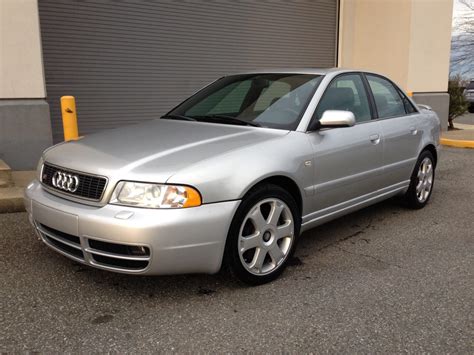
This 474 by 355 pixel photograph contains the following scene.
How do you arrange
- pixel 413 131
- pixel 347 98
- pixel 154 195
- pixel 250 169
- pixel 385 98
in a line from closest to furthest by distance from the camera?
pixel 154 195 < pixel 250 169 < pixel 347 98 < pixel 385 98 < pixel 413 131

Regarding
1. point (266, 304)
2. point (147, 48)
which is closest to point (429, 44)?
point (147, 48)

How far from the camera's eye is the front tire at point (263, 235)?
3.10 m

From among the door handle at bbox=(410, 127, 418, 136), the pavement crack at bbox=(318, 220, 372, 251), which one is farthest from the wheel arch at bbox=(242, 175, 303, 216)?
the door handle at bbox=(410, 127, 418, 136)

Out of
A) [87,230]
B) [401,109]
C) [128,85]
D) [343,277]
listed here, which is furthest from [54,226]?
[128,85]

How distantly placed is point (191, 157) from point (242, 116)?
3.26 ft

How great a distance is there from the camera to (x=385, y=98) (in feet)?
15.6

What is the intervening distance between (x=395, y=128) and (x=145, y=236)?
286cm

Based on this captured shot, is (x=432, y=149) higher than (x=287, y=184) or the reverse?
the reverse

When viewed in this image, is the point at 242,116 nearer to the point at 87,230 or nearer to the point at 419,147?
the point at 87,230

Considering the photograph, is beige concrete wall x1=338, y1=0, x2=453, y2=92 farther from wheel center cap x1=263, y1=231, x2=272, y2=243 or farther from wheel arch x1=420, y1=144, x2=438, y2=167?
wheel center cap x1=263, y1=231, x2=272, y2=243

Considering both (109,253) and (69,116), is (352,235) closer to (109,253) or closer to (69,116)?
(109,253)

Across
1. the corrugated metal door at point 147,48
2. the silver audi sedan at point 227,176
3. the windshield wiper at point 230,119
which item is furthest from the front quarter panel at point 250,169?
the corrugated metal door at point 147,48

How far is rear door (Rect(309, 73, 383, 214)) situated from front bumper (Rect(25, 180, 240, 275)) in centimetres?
100

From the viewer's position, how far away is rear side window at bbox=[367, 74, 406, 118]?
4607 mm
